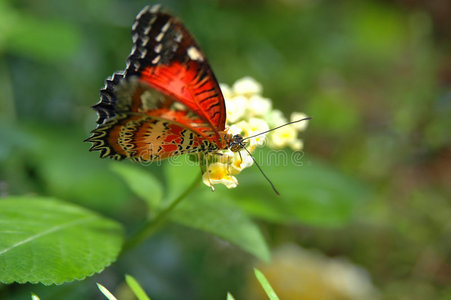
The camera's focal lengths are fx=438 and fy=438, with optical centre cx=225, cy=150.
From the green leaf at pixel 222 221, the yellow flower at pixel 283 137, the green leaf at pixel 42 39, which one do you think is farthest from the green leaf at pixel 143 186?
the green leaf at pixel 42 39

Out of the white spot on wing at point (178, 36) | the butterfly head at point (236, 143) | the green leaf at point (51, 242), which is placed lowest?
the green leaf at point (51, 242)

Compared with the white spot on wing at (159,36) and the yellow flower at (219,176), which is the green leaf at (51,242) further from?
the white spot on wing at (159,36)

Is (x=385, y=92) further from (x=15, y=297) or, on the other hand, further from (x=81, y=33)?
(x=15, y=297)

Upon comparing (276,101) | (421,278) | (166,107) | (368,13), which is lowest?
(166,107)

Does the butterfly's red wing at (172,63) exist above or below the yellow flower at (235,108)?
below

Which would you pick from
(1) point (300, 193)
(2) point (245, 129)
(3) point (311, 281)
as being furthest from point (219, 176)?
(3) point (311, 281)

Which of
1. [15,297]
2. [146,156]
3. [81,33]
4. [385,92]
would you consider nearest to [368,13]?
[385,92]
